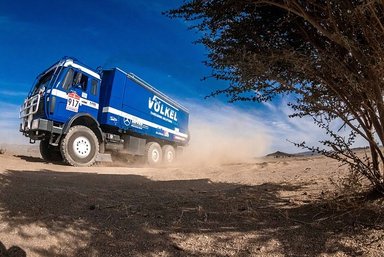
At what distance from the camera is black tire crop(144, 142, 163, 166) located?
1817 cm

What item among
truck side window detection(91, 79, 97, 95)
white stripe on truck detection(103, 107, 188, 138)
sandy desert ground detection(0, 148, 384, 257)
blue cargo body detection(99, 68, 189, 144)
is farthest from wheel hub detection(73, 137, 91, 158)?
sandy desert ground detection(0, 148, 384, 257)

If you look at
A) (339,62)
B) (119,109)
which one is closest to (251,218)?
(339,62)

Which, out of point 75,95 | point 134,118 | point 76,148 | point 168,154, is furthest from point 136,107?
point 168,154

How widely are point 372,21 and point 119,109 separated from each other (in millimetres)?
12473

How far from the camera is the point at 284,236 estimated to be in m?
4.17

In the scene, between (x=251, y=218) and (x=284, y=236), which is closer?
(x=284, y=236)

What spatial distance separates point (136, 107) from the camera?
54.5ft

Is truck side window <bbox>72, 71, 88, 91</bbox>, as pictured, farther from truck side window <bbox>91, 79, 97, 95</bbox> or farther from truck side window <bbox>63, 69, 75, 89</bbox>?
truck side window <bbox>91, 79, 97, 95</bbox>

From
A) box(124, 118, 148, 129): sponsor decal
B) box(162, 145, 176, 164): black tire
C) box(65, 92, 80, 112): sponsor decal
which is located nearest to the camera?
box(65, 92, 80, 112): sponsor decal

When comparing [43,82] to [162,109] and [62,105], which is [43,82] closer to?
[62,105]

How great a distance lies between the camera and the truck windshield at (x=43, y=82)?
12914 mm

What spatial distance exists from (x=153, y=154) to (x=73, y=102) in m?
6.55

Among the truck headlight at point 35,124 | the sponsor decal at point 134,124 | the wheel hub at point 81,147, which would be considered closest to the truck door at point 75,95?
the truck headlight at point 35,124

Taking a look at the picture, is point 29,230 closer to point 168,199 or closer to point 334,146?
point 168,199
